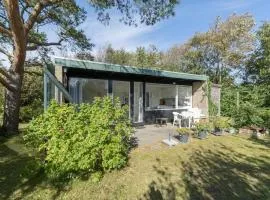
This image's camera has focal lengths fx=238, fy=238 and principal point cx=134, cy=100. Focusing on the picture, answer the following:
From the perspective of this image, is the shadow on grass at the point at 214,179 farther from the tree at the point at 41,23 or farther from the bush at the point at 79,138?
the tree at the point at 41,23

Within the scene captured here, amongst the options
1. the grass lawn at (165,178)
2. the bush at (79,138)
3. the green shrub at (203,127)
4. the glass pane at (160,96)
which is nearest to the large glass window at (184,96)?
the glass pane at (160,96)

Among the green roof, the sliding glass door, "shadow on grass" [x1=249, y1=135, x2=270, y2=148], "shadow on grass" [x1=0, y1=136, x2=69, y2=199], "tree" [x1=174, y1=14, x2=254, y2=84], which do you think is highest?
"tree" [x1=174, y1=14, x2=254, y2=84]

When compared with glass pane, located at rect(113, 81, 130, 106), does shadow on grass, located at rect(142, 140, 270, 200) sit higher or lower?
lower

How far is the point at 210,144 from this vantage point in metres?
8.74

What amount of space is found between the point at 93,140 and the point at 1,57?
11.5 meters

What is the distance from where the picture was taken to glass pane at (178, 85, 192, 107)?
14.6 m

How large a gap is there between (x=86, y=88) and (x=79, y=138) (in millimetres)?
5528

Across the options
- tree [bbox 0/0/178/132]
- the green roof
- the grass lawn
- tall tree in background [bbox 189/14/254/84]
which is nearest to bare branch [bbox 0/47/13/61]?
tree [bbox 0/0/178/132]

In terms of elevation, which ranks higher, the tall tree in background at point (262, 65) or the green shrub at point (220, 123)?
the tall tree in background at point (262, 65)

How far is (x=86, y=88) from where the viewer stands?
10.5 meters

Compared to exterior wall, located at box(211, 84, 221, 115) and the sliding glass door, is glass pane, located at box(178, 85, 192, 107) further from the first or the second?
the sliding glass door

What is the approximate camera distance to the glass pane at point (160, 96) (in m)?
13.4

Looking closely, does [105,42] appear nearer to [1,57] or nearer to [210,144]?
[1,57]

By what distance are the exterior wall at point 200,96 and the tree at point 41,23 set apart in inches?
235
